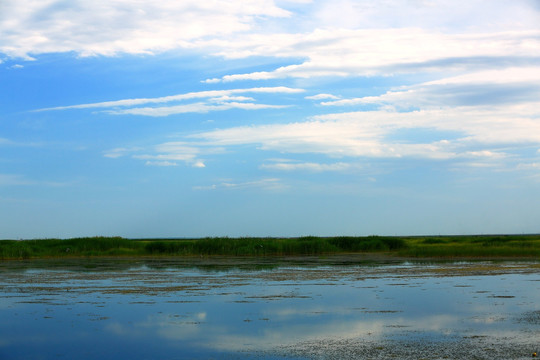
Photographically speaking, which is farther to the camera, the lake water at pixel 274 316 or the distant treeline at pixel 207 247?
the distant treeline at pixel 207 247

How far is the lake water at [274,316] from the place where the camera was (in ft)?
33.7

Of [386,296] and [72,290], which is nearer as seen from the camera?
[386,296]

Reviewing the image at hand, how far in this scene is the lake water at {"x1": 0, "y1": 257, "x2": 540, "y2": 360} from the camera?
10266 mm

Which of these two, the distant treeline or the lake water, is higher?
the distant treeline

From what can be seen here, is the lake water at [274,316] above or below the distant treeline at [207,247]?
below

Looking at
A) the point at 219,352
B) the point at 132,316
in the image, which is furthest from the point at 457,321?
the point at 132,316

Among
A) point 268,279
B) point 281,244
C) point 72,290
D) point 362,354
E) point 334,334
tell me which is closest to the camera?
point 362,354

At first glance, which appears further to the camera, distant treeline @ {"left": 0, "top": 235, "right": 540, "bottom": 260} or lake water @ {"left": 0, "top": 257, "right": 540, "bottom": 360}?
distant treeline @ {"left": 0, "top": 235, "right": 540, "bottom": 260}

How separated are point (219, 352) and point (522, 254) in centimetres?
2751

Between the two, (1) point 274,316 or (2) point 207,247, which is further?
(2) point 207,247

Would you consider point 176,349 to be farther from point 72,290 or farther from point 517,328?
point 72,290

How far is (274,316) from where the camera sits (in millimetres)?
13578

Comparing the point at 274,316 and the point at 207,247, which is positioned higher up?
the point at 207,247

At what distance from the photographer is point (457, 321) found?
1270 centimetres
